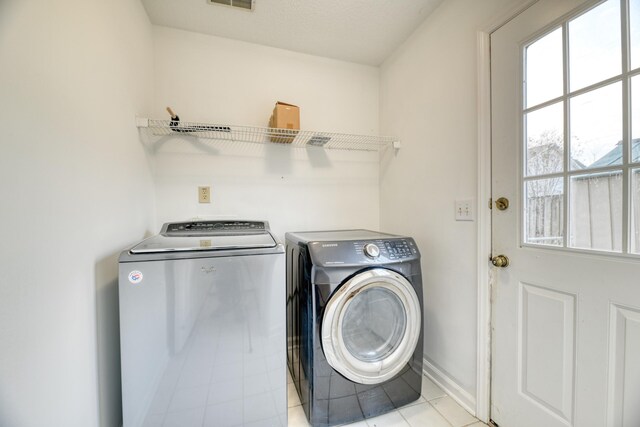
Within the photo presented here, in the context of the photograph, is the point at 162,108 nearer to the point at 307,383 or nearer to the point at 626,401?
the point at 307,383

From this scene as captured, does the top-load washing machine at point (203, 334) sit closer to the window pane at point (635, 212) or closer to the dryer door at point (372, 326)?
the dryer door at point (372, 326)

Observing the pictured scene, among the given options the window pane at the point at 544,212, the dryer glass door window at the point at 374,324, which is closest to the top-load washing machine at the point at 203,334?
the dryer glass door window at the point at 374,324

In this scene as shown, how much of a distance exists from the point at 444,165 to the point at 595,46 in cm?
74

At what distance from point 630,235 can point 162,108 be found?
2.51 meters

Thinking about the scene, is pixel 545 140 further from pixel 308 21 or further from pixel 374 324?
pixel 308 21

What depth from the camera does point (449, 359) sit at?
1497mm

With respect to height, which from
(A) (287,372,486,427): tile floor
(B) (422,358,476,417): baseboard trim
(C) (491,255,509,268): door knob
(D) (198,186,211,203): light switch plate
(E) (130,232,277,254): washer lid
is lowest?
(A) (287,372,486,427): tile floor

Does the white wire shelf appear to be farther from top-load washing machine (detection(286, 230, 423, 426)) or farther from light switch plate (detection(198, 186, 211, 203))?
top-load washing machine (detection(286, 230, 423, 426))

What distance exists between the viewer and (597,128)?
34.7 inches

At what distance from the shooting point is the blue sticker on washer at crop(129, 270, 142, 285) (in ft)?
3.13

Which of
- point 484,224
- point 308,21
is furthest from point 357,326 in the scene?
point 308,21

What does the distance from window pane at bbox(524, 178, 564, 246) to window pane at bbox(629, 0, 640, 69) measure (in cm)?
42

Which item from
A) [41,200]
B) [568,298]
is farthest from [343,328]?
[41,200]

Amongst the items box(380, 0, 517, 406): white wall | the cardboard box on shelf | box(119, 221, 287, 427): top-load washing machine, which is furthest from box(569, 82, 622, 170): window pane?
the cardboard box on shelf
